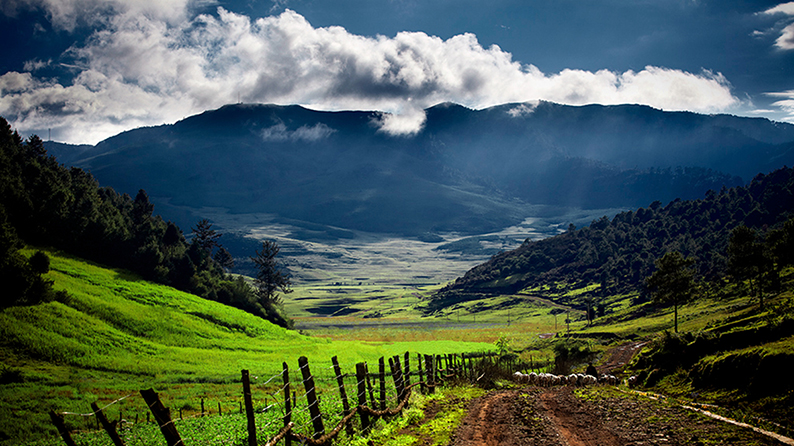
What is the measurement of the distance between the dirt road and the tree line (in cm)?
4763

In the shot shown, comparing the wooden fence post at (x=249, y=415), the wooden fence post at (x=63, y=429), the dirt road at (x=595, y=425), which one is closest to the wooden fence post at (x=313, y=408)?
the wooden fence post at (x=249, y=415)

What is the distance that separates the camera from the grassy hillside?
31500 mm

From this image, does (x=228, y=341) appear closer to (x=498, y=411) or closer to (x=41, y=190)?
(x=41, y=190)

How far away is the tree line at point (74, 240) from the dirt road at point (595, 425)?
A: 47635 millimetres

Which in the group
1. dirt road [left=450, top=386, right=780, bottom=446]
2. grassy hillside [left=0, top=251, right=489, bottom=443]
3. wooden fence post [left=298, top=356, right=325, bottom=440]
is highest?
wooden fence post [left=298, top=356, right=325, bottom=440]

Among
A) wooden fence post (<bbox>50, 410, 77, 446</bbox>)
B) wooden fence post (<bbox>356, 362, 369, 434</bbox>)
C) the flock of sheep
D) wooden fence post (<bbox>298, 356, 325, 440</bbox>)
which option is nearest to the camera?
wooden fence post (<bbox>50, 410, 77, 446</bbox>)

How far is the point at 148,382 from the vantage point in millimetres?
39125

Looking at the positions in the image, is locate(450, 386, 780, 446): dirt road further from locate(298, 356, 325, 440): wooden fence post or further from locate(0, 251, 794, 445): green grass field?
locate(298, 356, 325, 440): wooden fence post

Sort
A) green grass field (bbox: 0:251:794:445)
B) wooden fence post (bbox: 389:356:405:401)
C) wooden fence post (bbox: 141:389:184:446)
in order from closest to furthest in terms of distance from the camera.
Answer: wooden fence post (bbox: 141:389:184:446), wooden fence post (bbox: 389:356:405:401), green grass field (bbox: 0:251:794:445)

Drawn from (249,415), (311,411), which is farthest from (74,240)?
(249,415)

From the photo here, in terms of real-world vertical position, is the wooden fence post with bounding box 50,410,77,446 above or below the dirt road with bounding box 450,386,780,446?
above

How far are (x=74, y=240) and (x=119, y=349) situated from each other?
33.6m

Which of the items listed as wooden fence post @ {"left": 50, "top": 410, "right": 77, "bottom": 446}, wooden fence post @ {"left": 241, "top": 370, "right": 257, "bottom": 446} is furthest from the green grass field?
wooden fence post @ {"left": 50, "top": 410, "right": 77, "bottom": 446}

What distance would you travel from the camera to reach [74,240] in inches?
2719
